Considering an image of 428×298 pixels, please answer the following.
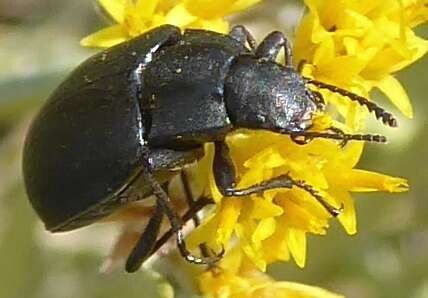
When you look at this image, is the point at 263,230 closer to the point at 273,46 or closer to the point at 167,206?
the point at 167,206

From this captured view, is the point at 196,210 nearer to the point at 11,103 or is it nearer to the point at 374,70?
the point at 374,70

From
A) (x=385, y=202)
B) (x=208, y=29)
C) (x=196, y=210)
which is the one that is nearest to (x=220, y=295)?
(x=196, y=210)

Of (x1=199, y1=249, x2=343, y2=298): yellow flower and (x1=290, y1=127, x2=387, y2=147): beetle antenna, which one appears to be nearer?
(x1=290, y1=127, x2=387, y2=147): beetle antenna

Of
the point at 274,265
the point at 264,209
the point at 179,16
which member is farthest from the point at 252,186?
the point at 274,265

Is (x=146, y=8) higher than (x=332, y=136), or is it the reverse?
(x=146, y=8)

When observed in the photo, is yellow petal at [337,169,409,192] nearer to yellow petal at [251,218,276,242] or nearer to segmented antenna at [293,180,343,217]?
segmented antenna at [293,180,343,217]

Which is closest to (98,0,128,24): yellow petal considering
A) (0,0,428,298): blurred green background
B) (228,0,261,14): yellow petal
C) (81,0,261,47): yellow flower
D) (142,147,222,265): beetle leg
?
(81,0,261,47): yellow flower
